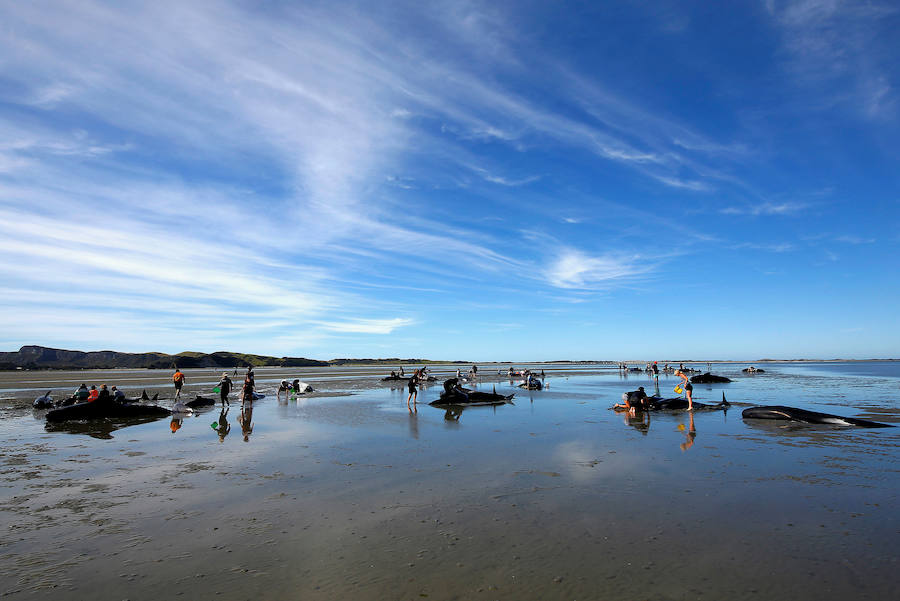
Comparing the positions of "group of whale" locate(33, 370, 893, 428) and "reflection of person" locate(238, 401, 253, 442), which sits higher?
"group of whale" locate(33, 370, 893, 428)

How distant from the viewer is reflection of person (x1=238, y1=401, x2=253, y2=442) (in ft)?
57.5

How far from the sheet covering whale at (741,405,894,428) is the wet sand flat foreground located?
1.75 meters

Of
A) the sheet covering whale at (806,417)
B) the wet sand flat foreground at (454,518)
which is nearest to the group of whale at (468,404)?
the sheet covering whale at (806,417)

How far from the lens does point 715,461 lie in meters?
12.0

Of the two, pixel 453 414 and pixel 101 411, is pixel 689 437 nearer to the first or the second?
pixel 453 414

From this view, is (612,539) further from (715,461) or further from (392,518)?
(715,461)

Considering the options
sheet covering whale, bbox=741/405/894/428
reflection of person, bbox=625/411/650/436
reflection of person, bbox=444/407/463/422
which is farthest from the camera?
reflection of person, bbox=444/407/463/422

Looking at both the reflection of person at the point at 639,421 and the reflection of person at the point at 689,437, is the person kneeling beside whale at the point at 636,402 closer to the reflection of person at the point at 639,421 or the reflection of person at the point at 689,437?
the reflection of person at the point at 639,421

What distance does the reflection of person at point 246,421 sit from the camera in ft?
57.5

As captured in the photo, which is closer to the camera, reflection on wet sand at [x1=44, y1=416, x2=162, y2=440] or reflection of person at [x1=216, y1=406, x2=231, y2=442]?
reflection of person at [x1=216, y1=406, x2=231, y2=442]

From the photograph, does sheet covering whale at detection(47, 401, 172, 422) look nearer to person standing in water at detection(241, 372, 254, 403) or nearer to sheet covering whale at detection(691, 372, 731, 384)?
person standing in water at detection(241, 372, 254, 403)

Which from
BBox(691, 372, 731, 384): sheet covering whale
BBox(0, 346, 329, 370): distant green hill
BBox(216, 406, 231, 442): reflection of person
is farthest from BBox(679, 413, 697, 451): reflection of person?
BBox(0, 346, 329, 370): distant green hill

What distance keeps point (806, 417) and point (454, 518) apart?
17918mm

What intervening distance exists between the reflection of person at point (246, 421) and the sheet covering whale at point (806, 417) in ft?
69.7
